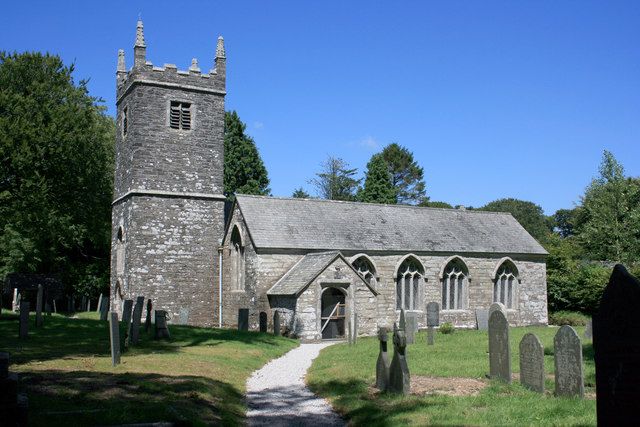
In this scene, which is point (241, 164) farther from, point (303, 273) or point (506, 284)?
point (303, 273)

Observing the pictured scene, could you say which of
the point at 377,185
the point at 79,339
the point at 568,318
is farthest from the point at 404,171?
the point at 79,339

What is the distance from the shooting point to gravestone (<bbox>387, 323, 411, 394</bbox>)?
11.2 meters

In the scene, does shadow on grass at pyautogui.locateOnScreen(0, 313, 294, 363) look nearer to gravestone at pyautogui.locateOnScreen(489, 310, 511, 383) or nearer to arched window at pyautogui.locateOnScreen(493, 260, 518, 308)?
gravestone at pyautogui.locateOnScreen(489, 310, 511, 383)

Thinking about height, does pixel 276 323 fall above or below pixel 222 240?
below

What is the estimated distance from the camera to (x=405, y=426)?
28.9 ft

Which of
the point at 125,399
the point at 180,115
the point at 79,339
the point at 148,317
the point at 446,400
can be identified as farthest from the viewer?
the point at 180,115

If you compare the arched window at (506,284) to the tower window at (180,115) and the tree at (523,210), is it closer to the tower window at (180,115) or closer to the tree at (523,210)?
the tower window at (180,115)

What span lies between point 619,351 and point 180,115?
28.7m

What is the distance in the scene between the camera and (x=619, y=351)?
16.4 ft

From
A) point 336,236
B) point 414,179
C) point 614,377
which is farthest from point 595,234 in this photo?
point 614,377

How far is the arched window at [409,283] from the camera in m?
31.2

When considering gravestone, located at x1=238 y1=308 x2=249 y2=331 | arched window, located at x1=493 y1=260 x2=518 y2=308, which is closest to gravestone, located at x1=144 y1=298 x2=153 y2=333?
gravestone, located at x1=238 y1=308 x2=249 y2=331

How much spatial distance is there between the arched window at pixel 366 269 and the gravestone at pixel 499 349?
55.6 ft

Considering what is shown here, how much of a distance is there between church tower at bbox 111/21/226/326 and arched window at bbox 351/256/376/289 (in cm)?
693
